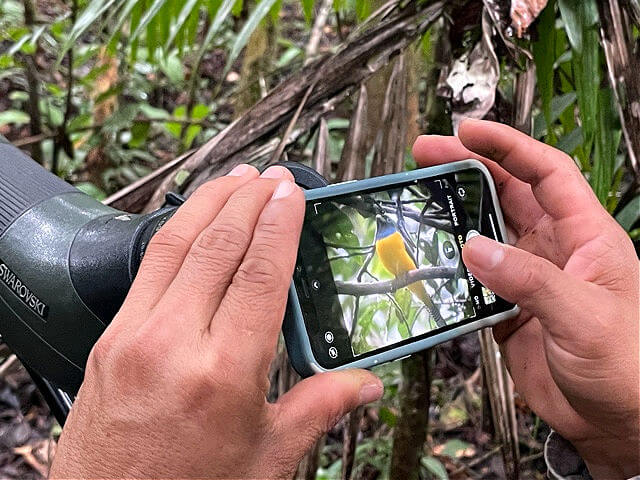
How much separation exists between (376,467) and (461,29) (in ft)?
2.61

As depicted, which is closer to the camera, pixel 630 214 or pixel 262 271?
pixel 262 271

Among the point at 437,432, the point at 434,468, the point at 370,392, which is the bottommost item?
the point at 437,432

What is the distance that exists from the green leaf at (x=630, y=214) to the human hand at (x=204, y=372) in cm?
60

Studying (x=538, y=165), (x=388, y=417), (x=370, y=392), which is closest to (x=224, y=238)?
(x=370, y=392)

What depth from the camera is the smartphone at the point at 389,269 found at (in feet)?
1.65

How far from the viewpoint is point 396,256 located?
1.87 ft

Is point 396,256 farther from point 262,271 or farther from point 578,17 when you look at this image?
point 578,17

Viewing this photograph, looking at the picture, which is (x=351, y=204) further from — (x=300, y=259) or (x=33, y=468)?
(x=33, y=468)

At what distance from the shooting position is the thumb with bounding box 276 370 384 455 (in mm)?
402

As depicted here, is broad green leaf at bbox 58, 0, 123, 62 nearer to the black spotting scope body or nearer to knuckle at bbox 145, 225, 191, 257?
the black spotting scope body

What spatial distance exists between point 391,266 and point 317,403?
0.61 ft

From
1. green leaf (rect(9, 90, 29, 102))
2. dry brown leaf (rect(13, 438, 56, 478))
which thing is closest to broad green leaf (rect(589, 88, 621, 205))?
dry brown leaf (rect(13, 438, 56, 478))

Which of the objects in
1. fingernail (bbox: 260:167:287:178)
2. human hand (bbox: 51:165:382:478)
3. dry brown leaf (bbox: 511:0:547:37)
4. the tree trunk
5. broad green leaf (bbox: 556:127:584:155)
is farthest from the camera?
the tree trunk

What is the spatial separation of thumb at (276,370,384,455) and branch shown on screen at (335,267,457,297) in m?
0.11
